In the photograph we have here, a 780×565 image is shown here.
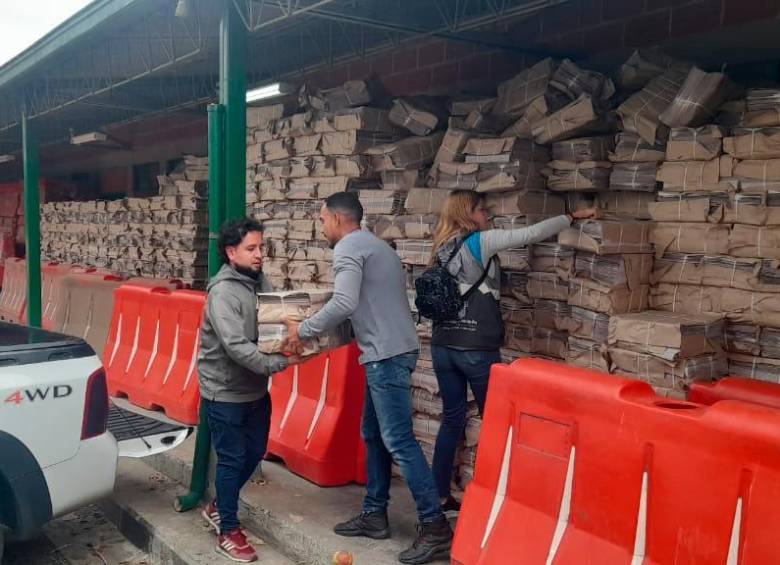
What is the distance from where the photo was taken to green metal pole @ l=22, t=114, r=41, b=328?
11.6 meters

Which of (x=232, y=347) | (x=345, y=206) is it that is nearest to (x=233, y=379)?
(x=232, y=347)

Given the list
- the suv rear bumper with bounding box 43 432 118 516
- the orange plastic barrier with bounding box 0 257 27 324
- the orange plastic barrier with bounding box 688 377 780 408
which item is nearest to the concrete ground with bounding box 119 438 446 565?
the suv rear bumper with bounding box 43 432 118 516

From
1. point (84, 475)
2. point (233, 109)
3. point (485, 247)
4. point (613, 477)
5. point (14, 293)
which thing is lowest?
point (14, 293)

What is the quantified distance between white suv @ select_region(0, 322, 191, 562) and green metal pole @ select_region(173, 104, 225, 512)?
838mm

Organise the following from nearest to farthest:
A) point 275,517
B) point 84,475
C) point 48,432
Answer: point 48,432 → point 84,475 → point 275,517

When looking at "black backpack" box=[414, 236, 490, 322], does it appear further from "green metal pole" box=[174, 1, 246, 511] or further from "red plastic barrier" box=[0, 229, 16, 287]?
"red plastic barrier" box=[0, 229, 16, 287]

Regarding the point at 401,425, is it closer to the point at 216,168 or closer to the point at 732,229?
the point at 732,229

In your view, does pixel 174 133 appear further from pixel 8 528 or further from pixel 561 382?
pixel 561 382

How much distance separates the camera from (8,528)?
4.15m

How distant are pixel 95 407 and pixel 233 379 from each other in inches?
33.4

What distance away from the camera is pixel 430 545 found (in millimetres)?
4230

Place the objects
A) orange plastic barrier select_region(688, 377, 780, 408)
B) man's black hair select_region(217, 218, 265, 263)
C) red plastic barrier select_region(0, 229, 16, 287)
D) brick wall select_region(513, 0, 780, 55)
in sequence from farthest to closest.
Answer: red plastic barrier select_region(0, 229, 16, 287), brick wall select_region(513, 0, 780, 55), man's black hair select_region(217, 218, 265, 263), orange plastic barrier select_region(688, 377, 780, 408)

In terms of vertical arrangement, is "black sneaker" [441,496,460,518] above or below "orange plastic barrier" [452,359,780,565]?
below

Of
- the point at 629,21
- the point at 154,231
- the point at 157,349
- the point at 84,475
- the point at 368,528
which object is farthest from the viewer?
the point at 154,231
